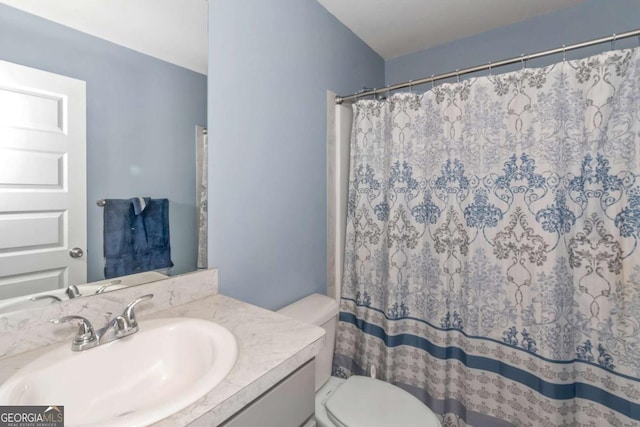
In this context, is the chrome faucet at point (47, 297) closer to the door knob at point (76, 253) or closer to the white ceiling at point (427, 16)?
the door knob at point (76, 253)

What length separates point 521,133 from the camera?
126cm

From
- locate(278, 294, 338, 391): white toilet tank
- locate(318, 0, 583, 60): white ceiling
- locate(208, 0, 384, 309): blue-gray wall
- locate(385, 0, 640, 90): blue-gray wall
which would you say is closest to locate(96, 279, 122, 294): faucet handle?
locate(208, 0, 384, 309): blue-gray wall

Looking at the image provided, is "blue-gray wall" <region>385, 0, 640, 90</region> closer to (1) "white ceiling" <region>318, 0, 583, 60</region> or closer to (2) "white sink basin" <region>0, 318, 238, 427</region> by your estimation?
(1) "white ceiling" <region>318, 0, 583, 60</region>

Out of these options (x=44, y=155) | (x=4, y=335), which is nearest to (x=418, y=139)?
(x=44, y=155)

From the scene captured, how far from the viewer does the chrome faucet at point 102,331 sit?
0.69m

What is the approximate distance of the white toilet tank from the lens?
1.36 m

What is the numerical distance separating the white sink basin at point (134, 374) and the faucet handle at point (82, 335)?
2cm

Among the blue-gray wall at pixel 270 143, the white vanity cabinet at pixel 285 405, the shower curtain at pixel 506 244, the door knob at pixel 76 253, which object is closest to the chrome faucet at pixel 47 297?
the door knob at pixel 76 253

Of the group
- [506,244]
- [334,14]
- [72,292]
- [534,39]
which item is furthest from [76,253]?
[534,39]

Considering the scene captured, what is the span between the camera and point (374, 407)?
119 cm

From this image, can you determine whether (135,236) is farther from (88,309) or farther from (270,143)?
(270,143)

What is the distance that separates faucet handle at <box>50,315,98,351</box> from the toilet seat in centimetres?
92

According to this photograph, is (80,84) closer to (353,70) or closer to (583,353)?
(353,70)

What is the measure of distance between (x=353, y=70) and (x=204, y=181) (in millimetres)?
1378
